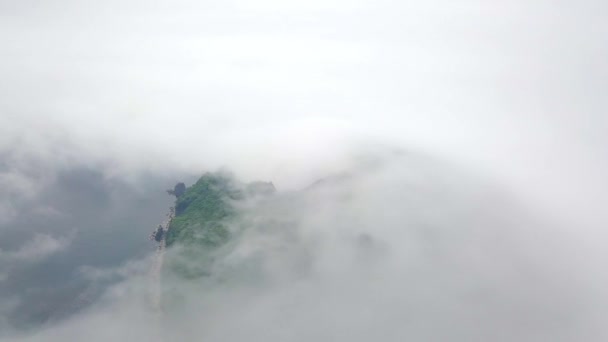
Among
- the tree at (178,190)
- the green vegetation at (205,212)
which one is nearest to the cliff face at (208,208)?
the green vegetation at (205,212)

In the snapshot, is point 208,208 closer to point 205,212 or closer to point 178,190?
point 205,212

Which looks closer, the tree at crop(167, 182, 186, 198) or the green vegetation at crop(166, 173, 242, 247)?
the green vegetation at crop(166, 173, 242, 247)

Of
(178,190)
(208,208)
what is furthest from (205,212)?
(178,190)

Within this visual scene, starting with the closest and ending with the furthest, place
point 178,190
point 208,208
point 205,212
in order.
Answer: point 205,212
point 208,208
point 178,190

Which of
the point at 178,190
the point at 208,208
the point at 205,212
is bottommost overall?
the point at 205,212

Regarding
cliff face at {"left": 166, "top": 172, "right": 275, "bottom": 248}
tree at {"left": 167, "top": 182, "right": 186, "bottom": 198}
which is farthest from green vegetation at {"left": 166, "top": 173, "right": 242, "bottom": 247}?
tree at {"left": 167, "top": 182, "right": 186, "bottom": 198}

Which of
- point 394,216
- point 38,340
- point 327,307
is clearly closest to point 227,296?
point 327,307

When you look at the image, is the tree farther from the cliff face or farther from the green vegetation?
the green vegetation

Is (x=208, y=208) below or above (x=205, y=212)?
above

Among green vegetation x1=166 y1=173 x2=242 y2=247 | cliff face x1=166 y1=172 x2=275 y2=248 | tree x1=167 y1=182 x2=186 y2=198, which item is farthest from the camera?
tree x1=167 y1=182 x2=186 y2=198

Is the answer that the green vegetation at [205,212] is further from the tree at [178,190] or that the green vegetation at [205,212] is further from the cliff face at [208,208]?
the tree at [178,190]

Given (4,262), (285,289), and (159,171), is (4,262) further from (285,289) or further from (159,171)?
(285,289)
